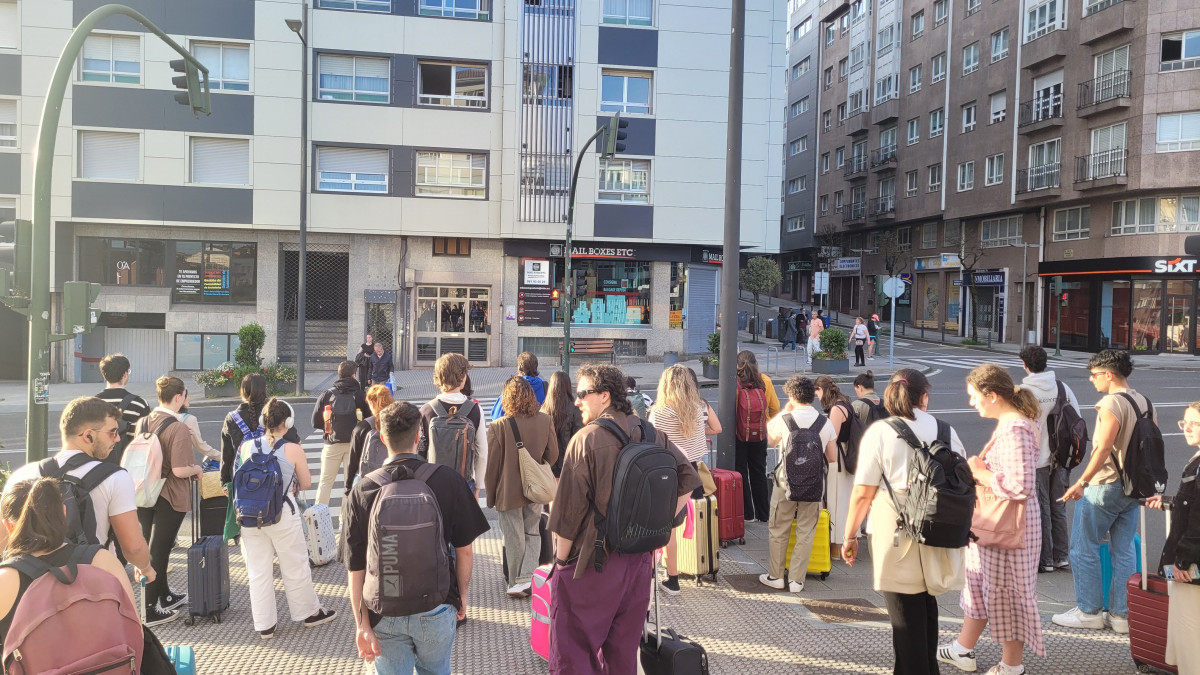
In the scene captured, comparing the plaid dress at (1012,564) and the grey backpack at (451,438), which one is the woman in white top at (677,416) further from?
the plaid dress at (1012,564)

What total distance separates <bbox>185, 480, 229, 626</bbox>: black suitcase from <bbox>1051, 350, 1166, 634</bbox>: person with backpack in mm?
5932

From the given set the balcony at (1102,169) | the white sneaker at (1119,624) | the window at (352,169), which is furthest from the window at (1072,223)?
the white sneaker at (1119,624)

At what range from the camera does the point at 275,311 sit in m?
26.6

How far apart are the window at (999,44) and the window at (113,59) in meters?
37.7

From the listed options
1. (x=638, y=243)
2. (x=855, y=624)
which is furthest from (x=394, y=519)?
(x=638, y=243)

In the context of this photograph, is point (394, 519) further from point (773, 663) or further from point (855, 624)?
point (855, 624)

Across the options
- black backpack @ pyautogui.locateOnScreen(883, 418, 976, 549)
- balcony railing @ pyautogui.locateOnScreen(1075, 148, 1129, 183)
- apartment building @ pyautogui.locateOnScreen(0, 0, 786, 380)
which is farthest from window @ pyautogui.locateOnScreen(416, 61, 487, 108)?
black backpack @ pyautogui.locateOnScreen(883, 418, 976, 549)

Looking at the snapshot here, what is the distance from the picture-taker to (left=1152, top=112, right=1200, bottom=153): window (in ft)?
103

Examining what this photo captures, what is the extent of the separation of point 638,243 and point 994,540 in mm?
23934

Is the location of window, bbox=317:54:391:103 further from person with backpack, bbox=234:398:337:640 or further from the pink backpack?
the pink backpack

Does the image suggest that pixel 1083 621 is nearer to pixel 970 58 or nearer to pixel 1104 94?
pixel 1104 94

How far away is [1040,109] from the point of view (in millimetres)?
37562

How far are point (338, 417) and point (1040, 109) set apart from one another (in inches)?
1535

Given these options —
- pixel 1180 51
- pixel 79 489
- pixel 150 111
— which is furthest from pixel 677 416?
pixel 1180 51
